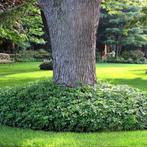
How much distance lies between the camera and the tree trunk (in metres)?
9.43

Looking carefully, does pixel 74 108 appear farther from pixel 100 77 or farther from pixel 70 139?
pixel 100 77

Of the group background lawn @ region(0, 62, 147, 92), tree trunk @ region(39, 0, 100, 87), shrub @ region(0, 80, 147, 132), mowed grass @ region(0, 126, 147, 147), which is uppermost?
tree trunk @ region(39, 0, 100, 87)

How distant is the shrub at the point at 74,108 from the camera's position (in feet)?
26.6

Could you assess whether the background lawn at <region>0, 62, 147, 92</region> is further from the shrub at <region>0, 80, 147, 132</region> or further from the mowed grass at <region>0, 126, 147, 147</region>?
the mowed grass at <region>0, 126, 147, 147</region>

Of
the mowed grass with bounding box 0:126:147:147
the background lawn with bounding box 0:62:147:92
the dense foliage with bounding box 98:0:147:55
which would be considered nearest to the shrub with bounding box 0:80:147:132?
the mowed grass with bounding box 0:126:147:147

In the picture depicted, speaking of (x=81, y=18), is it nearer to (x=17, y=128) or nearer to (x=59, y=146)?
(x=17, y=128)

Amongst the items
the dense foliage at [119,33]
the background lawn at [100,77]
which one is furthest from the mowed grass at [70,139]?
the dense foliage at [119,33]

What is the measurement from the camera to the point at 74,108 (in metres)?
8.27

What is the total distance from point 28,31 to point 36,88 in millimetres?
17523

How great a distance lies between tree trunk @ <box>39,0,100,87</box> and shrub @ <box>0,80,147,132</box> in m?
0.36

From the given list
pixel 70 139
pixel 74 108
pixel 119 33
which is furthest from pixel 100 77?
pixel 119 33

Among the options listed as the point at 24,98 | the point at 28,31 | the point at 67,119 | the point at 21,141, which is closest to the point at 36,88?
the point at 24,98

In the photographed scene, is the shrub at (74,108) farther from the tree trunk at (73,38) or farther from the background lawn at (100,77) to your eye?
the background lawn at (100,77)

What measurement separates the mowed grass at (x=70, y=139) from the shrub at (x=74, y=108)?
0.29m
